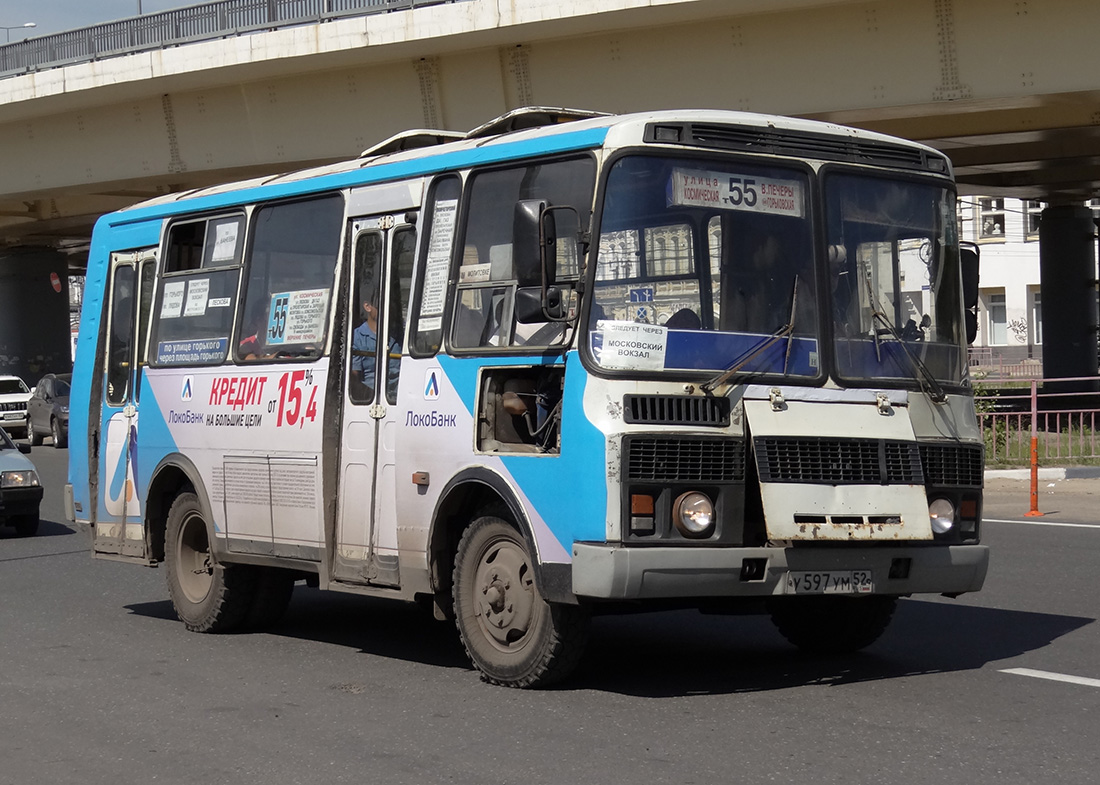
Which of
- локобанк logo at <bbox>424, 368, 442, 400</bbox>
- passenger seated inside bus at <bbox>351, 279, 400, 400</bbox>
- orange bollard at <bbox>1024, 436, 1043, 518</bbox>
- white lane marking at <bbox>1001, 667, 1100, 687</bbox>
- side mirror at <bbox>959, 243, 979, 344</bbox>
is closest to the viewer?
white lane marking at <bbox>1001, 667, 1100, 687</bbox>

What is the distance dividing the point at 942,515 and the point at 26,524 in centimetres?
1220

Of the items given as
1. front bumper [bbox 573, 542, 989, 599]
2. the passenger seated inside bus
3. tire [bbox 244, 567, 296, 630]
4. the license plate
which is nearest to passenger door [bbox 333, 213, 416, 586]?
the passenger seated inside bus

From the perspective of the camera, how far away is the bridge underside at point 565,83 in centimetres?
2134

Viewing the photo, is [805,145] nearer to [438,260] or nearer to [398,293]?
[438,260]

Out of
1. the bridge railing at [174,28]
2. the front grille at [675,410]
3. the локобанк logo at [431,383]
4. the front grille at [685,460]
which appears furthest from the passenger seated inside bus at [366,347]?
the bridge railing at [174,28]

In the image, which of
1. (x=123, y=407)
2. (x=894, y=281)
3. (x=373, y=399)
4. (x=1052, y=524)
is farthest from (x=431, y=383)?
(x=1052, y=524)

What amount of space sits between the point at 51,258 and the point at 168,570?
4137 centimetres

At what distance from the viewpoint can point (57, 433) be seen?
1378 inches

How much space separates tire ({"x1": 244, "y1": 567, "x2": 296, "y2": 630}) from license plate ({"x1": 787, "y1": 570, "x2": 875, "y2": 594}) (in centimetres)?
405

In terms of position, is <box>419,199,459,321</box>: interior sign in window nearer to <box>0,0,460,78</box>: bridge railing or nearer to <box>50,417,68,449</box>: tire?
<box>0,0,460,78</box>: bridge railing

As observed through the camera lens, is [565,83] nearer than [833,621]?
No

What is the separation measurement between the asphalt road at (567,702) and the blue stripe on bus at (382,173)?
8.86ft

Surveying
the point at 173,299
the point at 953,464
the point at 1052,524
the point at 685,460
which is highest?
the point at 173,299

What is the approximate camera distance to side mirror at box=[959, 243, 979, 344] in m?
8.59
